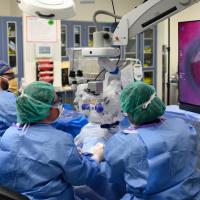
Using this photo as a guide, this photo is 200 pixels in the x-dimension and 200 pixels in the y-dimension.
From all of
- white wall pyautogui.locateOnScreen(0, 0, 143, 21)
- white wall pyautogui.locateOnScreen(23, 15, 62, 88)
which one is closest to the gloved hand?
white wall pyautogui.locateOnScreen(23, 15, 62, 88)

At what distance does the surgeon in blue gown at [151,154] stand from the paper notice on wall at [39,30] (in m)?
2.57

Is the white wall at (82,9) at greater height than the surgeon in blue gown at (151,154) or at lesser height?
greater

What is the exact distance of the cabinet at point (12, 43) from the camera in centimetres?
404

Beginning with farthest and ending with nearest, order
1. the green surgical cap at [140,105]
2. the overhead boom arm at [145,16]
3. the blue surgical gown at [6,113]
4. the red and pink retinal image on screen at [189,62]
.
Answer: the blue surgical gown at [6,113] → the red and pink retinal image on screen at [189,62] → the overhead boom arm at [145,16] → the green surgical cap at [140,105]

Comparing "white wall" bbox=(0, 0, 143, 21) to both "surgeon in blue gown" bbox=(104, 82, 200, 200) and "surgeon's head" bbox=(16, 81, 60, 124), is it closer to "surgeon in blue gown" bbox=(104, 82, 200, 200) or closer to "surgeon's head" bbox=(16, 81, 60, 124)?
"surgeon's head" bbox=(16, 81, 60, 124)

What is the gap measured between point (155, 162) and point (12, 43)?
10.4 feet

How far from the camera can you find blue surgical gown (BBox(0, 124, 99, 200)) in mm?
1527

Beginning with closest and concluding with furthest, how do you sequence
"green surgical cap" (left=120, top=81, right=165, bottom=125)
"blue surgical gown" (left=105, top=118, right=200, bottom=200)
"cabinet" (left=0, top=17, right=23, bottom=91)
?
"blue surgical gown" (left=105, top=118, right=200, bottom=200), "green surgical cap" (left=120, top=81, right=165, bottom=125), "cabinet" (left=0, top=17, right=23, bottom=91)

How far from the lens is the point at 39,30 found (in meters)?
3.93

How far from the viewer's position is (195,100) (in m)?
2.01

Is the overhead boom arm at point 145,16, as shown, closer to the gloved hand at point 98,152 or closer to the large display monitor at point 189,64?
the large display monitor at point 189,64

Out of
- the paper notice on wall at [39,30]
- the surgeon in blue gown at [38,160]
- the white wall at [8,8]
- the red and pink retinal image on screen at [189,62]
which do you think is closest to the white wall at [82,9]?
the white wall at [8,8]

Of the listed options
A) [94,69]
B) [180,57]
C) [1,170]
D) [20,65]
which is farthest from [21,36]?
[1,170]

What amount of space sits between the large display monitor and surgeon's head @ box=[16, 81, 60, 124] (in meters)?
0.84
